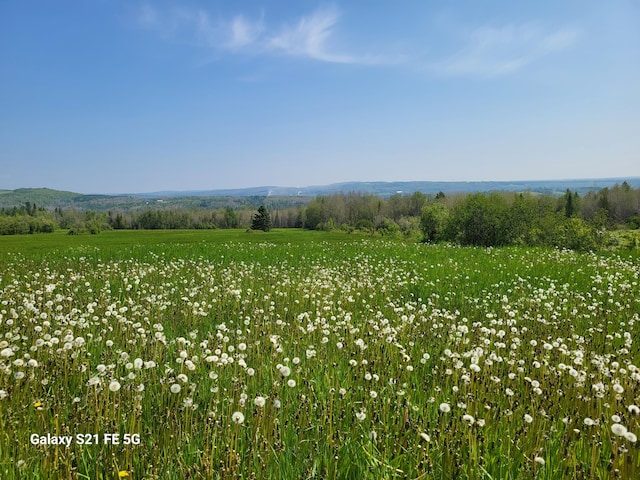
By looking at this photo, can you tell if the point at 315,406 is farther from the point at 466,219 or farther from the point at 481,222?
the point at 466,219

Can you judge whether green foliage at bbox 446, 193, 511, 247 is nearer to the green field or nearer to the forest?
the forest

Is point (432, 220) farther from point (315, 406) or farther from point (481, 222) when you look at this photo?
point (315, 406)

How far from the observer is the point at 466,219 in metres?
32.9

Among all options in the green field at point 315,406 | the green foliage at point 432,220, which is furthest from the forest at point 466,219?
the green field at point 315,406

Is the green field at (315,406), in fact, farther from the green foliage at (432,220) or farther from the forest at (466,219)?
the green foliage at (432,220)

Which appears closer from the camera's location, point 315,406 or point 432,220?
→ point 315,406

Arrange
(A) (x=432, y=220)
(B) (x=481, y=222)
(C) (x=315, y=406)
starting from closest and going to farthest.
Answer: (C) (x=315, y=406) < (B) (x=481, y=222) < (A) (x=432, y=220)

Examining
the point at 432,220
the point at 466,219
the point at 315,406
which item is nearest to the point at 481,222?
the point at 466,219

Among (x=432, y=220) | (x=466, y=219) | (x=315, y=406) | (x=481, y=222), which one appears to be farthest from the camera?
(x=432, y=220)

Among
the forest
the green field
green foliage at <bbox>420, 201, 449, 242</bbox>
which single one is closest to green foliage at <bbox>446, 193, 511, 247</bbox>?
the forest

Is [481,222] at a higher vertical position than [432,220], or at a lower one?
higher

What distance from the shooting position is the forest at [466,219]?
2819 centimetres

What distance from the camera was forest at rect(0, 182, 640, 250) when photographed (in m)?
28.2

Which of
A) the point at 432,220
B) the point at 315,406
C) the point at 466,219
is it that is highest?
the point at 466,219
